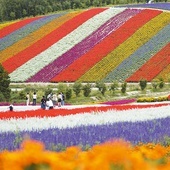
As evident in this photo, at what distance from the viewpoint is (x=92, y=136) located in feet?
30.7

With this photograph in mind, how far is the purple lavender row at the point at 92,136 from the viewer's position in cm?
863

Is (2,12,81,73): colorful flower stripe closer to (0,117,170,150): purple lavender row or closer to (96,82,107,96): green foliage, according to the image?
(96,82,107,96): green foliage

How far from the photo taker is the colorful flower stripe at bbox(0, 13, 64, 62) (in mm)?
47531

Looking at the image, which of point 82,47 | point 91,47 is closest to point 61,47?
point 82,47

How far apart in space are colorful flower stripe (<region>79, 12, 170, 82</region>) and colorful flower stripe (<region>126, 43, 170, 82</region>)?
226 cm

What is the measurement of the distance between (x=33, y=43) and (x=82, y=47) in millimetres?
5697

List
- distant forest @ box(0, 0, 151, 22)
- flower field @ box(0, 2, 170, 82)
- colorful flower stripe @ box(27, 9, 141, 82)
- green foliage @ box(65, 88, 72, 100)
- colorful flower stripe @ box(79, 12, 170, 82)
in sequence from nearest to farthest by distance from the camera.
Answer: green foliage @ box(65, 88, 72, 100), colorful flower stripe @ box(79, 12, 170, 82), flower field @ box(0, 2, 170, 82), colorful flower stripe @ box(27, 9, 141, 82), distant forest @ box(0, 0, 151, 22)

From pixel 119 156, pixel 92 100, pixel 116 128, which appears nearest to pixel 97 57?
pixel 92 100

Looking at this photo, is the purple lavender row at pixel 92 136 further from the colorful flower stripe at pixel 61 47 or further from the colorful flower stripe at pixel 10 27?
the colorful flower stripe at pixel 10 27

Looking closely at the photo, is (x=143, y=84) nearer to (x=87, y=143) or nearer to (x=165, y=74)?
(x=165, y=74)

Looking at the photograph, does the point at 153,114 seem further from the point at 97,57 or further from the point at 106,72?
the point at 97,57

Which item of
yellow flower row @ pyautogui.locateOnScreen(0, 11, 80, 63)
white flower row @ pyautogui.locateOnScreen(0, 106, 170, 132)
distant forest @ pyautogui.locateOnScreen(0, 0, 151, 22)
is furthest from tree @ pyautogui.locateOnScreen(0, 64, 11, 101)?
distant forest @ pyautogui.locateOnScreen(0, 0, 151, 22)

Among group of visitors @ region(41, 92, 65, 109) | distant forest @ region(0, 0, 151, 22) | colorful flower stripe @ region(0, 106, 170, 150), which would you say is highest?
colorful flower stripe @ region(0, 106, 170, 150)

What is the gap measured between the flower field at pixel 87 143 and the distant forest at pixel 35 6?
66823mm
